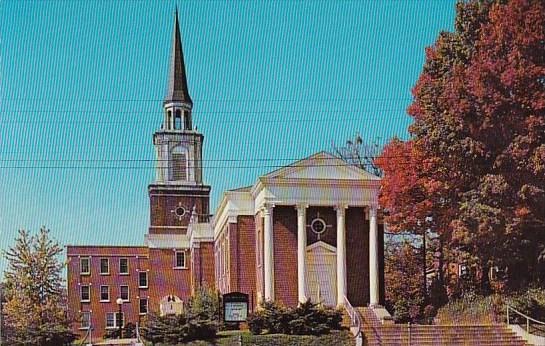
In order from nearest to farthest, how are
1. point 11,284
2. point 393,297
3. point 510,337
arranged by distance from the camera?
point 11,284 → point 510,337 → point 393,297

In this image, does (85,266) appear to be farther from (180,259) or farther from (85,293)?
(180,259)

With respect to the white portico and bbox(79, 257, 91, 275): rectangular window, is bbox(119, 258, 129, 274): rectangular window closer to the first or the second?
bbox(79, 257, 91, 275): rectangular window

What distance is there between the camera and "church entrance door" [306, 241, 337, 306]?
7160 millimetres

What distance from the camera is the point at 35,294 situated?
247 inches

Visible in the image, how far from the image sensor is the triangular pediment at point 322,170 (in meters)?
6.62

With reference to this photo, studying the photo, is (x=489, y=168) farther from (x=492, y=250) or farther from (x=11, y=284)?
(x=11, y=284)

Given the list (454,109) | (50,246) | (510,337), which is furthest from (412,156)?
(50,246)

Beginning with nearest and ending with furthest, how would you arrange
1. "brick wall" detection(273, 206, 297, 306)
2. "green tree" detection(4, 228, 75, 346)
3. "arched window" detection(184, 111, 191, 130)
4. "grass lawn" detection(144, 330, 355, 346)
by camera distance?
"green tree" detection(4, 228, 75, 346)
"arched window" detection(184, 111, 191, 130)
"grass lawn" detection(144, 330, 355, 346)
"brick wall" detection(273, 206, 297, 306)

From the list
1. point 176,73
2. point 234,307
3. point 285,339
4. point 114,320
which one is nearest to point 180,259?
point 234,307

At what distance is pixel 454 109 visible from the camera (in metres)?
6.50

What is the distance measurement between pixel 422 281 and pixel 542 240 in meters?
0.84

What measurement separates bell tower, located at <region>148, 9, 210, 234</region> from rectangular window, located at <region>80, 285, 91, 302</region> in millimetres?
513

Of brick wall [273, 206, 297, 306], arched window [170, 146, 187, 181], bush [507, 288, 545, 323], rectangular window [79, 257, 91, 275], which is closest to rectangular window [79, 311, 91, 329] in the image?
rectangular window [79, 257, 91, 275]

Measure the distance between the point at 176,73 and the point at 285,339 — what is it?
189cm
